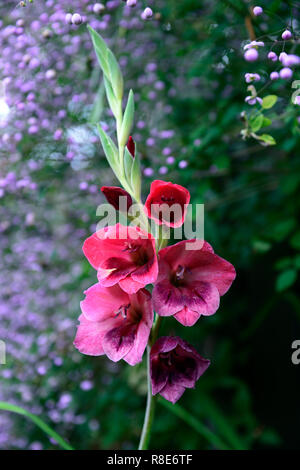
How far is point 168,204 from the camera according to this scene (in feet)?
2.17

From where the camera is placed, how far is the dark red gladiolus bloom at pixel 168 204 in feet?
2.11

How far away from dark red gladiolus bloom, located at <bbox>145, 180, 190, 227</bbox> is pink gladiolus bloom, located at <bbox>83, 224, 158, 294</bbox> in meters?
0.04

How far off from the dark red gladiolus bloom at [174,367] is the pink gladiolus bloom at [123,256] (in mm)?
109

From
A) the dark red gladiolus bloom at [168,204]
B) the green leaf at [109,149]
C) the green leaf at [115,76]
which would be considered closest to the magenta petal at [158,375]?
the dark red gladiolus bloom at [168,204]

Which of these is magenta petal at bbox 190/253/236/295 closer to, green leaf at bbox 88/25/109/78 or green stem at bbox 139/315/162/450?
green stem at bbox 139/315/162/450

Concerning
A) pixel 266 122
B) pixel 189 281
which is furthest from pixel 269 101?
pixel 189 281

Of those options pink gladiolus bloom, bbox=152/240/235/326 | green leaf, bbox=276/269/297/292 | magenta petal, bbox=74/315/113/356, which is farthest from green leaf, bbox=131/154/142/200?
green leaf, bbox=276/269/297/292

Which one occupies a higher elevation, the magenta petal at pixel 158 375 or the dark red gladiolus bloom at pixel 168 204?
the dark red gladiolus bloom at pixel 168 204

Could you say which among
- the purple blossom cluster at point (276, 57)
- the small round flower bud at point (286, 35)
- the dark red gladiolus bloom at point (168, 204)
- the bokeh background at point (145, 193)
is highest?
the small round flower bud at point (286, 35)

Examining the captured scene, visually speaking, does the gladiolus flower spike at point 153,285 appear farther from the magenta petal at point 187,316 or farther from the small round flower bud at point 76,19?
the small round flower bud at point 76,19

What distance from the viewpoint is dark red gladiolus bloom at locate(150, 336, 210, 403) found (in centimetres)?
63

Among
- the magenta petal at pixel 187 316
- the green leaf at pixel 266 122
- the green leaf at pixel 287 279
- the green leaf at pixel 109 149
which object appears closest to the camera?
the magenta petal at pixel 187 316
